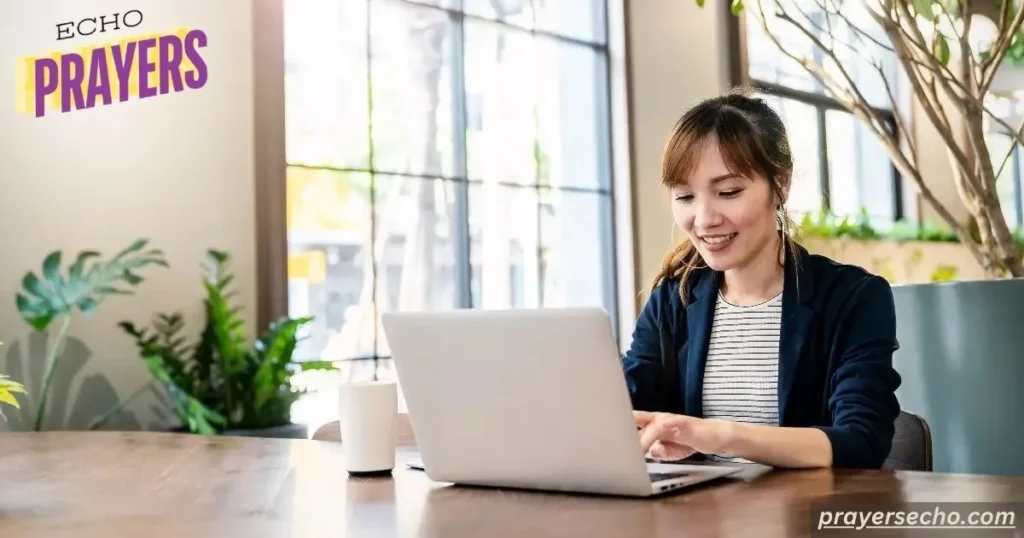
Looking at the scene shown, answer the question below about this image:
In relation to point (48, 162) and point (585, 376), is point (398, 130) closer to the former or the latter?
point (48, 162)

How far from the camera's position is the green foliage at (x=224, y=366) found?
3191 millimetres

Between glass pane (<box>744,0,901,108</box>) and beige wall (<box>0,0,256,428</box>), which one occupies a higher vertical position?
glass pane (<box>744,0,901,108</box>)

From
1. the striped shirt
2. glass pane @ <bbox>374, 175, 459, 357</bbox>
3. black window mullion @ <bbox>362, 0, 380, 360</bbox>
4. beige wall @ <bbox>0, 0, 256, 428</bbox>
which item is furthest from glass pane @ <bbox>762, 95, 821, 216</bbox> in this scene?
A: the striped shirt

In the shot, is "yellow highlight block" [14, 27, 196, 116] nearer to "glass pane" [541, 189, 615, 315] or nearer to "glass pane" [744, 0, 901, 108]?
"glass pane" [541, 189, 615, 315]

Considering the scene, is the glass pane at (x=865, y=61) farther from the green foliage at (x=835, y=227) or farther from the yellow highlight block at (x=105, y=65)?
the yellow highlight block at (x=105, y=65)

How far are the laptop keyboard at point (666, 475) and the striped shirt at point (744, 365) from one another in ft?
1.76

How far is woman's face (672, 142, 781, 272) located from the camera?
1.62m

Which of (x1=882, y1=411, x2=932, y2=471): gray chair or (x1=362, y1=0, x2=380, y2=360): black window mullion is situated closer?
(x1=882, y1=411, x2=932, y2=471): gray chair

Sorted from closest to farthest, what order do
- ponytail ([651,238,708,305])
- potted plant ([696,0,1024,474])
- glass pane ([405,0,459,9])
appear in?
ponytail ([651,238,708,305]) < potted plant ([696,0,1024,474]) < glass pane ([405,0,459,9])

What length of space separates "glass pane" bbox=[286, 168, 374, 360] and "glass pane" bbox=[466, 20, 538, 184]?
68cm

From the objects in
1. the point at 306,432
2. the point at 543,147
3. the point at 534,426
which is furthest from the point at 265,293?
the point at 534,426

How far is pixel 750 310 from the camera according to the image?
5.69 ft
